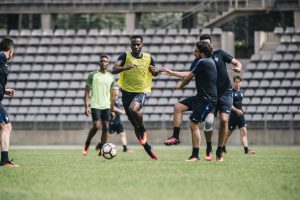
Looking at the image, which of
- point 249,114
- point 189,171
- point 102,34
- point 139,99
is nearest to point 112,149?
point 139,99

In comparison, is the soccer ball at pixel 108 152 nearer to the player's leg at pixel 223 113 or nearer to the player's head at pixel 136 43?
the player's head at pixel 136 43

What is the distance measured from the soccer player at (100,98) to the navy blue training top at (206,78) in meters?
4.42

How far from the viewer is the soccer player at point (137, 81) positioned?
14828 millimetres

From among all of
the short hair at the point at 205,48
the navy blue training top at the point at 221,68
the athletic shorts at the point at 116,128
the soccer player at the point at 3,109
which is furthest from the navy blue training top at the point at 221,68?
the athletic shorts at the point at 116,128

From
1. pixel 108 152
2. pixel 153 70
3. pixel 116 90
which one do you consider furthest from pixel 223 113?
pixel 116 90

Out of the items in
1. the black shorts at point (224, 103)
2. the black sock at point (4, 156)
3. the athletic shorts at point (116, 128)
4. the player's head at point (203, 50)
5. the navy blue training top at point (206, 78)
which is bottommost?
the athletic shorts at point (116, 128)

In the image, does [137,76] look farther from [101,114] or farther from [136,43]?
[101,114]

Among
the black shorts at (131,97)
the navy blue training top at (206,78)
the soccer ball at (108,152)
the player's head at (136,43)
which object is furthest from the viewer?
the soccer ball at (108,152)

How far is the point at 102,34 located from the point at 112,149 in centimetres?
2077

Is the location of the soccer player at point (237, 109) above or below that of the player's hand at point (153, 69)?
below

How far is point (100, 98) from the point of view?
18312mm

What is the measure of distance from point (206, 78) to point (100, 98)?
4.77 metres

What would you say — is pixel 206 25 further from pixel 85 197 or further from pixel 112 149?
pixel 85 197

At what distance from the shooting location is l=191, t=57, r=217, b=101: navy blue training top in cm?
1403
